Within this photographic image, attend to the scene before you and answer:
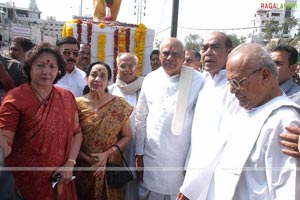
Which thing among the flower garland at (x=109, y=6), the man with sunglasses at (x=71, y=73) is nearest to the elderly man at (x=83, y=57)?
the man with sunglasses at (x=71, y=73)

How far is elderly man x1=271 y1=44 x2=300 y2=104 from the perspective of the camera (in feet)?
10.7

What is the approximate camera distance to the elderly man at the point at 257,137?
1.58 metres

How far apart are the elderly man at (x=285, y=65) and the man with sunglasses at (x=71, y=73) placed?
6.93 feet

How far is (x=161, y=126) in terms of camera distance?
9.57ft

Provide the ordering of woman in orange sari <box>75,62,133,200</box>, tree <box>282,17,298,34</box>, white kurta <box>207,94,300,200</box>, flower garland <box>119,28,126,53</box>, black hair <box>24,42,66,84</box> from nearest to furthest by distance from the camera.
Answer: white kurta <box>207,94,300,200</box> < black hair <box>24,42,66,84</box> < woman in orange sari <box>75,62,133,200</box> < flower garland <box>119,28,126,53</box> < tree <box>282,17,298,34</box>

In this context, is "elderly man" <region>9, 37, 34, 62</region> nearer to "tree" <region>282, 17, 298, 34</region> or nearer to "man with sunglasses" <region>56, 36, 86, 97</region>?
"man with sunglasses" <region>56, 36, 86, 97</region>

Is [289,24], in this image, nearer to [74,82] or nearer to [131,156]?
[74,82]

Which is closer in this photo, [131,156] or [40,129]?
[40,129]

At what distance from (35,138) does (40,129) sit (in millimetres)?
72

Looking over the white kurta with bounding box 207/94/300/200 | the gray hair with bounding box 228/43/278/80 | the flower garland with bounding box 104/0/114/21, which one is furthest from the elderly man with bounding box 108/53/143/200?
the flower garland with bounding box 104/0/114/21

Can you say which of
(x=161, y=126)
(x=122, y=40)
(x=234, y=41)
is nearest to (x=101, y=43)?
(x=122, y=40)

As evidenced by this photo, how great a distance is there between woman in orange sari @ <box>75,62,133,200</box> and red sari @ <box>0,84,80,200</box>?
334mm

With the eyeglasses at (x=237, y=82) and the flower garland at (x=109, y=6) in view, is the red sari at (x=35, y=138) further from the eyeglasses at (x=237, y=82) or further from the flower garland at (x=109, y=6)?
the flower garland at (x=109, y=6)

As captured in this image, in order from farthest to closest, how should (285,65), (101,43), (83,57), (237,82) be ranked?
(101,43)
(83,57)
(285,65)
(237,82)
